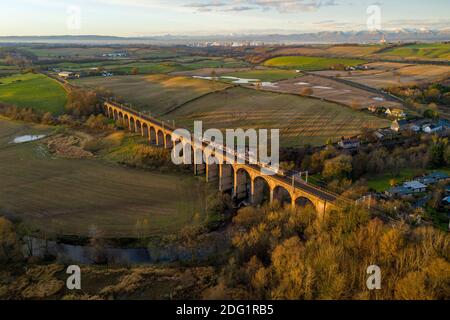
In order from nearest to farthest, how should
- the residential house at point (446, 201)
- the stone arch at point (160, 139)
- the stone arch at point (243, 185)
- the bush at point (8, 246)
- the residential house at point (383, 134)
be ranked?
the bush at point (8, 246) < the residential house at point (446, 201) < the stone arch at point (243, 185) < the residential house at point (383, 134) < the stone arch at point (160, 139)

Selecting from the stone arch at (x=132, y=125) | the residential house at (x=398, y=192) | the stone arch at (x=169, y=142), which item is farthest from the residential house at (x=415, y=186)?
the stone arch at (x=132, y=125)

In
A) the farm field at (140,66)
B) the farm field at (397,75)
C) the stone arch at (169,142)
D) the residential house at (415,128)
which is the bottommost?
the stone arch at (169,142)

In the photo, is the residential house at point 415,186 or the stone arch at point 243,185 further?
the stone arch at point 243,185

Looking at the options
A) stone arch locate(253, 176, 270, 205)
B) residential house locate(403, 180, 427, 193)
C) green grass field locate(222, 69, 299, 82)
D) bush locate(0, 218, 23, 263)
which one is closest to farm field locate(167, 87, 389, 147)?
stone arch locate(253, 176, 270, 205)

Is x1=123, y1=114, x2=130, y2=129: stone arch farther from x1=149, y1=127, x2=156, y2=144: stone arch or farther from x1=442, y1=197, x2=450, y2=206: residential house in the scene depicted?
x1=442, y1=197, x2=450, y2=206: residential house

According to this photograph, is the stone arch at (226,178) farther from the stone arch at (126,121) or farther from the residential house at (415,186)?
the stone arch at (126,121)

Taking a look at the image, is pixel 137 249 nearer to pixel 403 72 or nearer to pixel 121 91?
pixel 121 91
